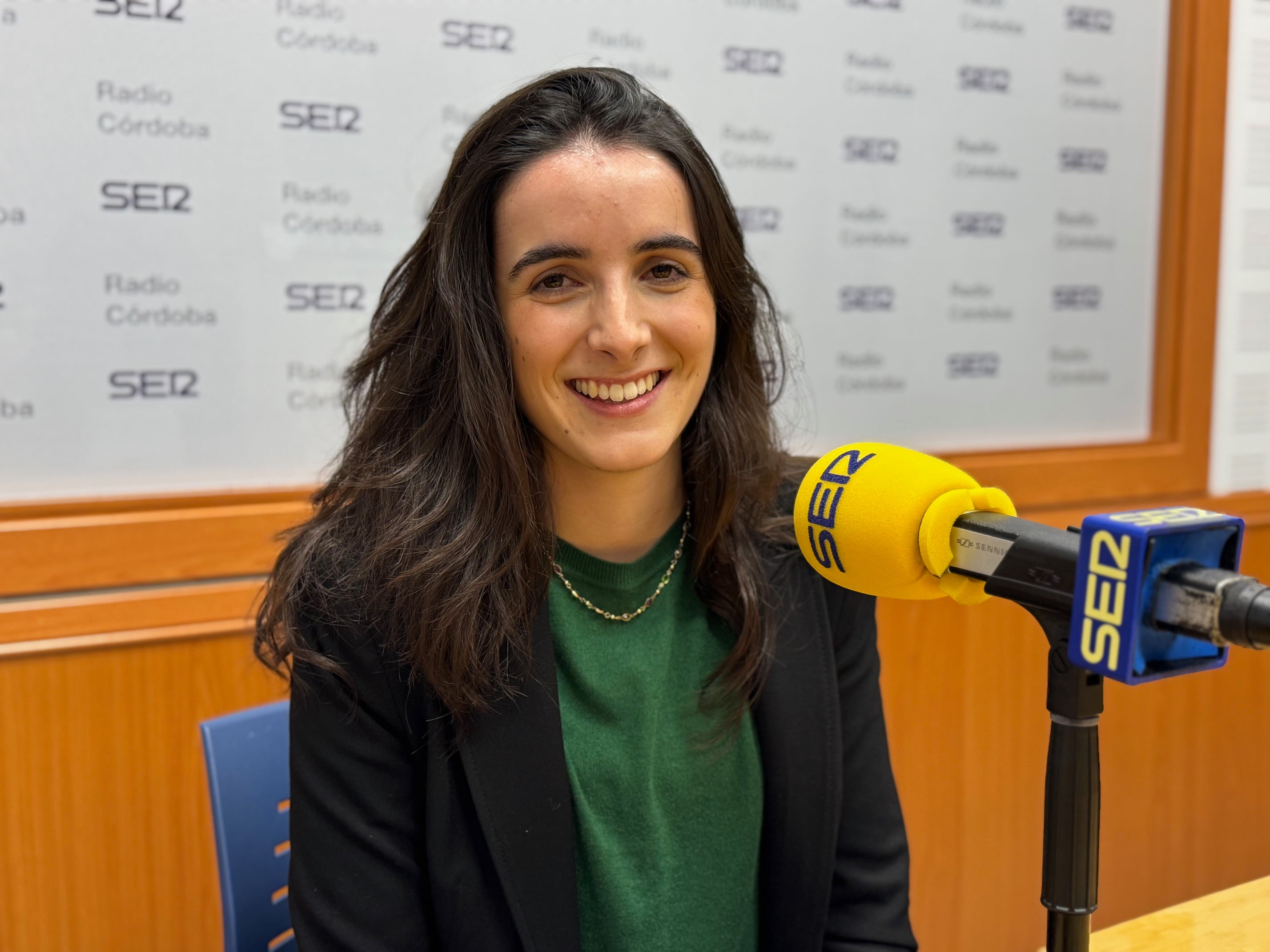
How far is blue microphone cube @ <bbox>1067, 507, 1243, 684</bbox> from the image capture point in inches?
21.9

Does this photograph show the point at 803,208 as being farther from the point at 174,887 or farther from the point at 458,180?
the point at 174,887

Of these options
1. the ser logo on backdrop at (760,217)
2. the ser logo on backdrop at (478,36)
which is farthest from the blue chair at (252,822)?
the ser logo on backdrop at (760,217)

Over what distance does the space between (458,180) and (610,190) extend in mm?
191

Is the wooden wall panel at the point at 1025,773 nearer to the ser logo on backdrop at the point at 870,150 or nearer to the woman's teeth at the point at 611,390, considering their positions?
the ser logo on backdrop at the point at 870,150

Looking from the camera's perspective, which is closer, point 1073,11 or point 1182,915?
point 1182,915

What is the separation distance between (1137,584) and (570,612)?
765 millimetres

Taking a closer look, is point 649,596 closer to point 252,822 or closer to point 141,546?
point 252,822

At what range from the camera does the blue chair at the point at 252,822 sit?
127 centimetres

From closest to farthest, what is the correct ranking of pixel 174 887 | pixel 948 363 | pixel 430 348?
pixel 430 348 < pixel 174 887 < pixel 948 363

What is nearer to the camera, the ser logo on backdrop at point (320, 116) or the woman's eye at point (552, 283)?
the woman's eye at point (552, 283)

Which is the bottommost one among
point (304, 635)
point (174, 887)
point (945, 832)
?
point (945, 832)

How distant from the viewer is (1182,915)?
116 cm

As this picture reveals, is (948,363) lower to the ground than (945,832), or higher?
higher

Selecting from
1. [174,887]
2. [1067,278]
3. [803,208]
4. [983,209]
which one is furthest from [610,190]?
[1067,278]
